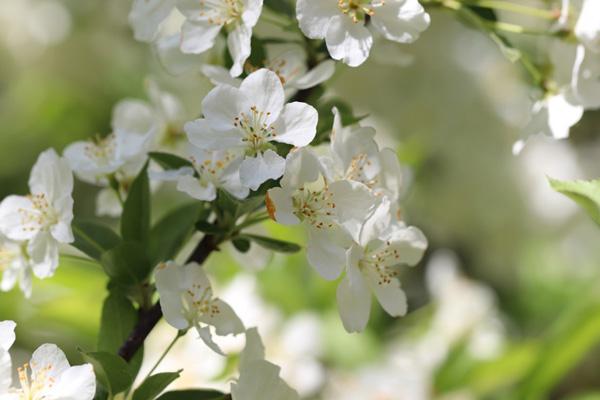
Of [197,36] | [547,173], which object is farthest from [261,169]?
[547,173]

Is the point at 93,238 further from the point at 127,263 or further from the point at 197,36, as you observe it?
the point at 197,36

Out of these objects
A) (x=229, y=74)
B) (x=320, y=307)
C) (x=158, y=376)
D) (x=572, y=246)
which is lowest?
(x=572, y=246)

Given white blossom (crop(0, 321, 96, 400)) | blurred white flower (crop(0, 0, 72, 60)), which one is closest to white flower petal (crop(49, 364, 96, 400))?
white blossom (crop(0, 321, 96, 400))

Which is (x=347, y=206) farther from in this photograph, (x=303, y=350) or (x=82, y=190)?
(x=82, y=190)

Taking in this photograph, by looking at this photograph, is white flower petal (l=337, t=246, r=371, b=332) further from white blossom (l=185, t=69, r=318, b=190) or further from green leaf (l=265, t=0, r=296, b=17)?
green leaf (l=265, t=0, r=296, b=17)

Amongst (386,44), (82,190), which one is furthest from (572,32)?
(82,190)

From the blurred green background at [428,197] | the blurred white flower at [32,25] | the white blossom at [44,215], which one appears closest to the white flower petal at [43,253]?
the white blossom at [44,215]

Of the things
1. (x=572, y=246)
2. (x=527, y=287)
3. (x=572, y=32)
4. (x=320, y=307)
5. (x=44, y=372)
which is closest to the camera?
(x=44, y=372)
